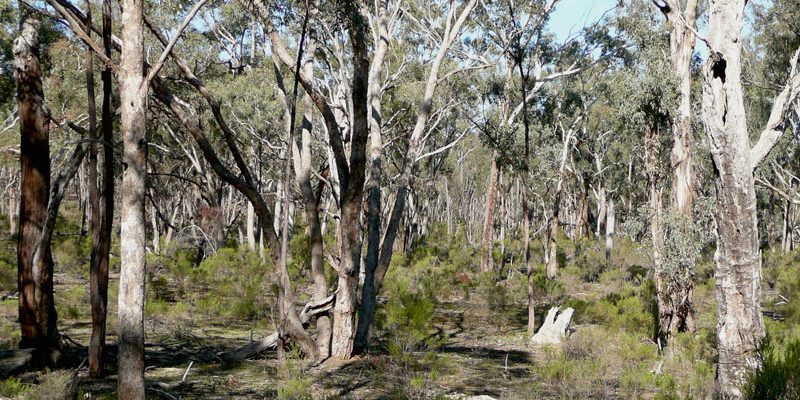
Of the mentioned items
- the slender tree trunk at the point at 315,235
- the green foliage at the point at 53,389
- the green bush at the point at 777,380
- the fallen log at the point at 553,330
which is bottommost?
the fallen log at the point at 553,330

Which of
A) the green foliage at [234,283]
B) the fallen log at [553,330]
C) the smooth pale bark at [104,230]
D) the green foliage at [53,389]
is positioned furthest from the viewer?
the green foliage at [234,283]

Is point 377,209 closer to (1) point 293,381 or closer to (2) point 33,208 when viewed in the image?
(1) point 293,381

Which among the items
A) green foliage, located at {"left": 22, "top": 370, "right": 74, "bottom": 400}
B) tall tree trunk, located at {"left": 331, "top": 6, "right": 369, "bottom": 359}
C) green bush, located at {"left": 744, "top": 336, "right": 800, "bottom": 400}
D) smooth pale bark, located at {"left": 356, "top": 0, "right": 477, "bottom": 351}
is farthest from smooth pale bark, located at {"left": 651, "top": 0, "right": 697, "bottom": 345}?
green foliage, located at {"left": 22, "top": 370, "right": 74, "bottom": 400}

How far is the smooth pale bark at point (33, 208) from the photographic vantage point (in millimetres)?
7766

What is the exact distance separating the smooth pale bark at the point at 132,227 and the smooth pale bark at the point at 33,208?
299cm

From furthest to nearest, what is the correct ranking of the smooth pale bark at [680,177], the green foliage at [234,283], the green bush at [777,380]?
the green foliage at [234,283] → the smooth pale bark at [680,177] → the green bush at [777,380]

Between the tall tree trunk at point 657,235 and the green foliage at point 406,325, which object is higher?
the tall tree trunk at point 657,235

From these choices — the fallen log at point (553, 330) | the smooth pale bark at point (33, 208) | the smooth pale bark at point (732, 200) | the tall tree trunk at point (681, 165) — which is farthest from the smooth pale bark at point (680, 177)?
the smooth pale bark at point (33, 208)

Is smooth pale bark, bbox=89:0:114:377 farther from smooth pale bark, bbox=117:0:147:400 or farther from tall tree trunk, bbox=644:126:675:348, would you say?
tall tree trunk, bbox=644:126:675:348


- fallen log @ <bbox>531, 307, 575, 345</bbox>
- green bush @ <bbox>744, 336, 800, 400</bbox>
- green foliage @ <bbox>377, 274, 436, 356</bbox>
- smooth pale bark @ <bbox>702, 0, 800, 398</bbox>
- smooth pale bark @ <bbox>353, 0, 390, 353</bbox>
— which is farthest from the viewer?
fallen log @ <bbox>531, 307, 575, 345</bbox>

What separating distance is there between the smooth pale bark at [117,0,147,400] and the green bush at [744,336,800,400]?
4807mm

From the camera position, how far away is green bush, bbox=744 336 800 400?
199 inches

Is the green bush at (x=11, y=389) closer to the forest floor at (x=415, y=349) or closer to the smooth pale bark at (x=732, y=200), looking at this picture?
the forest floor at (x=415, y=349)

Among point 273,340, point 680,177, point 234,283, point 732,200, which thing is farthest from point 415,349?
point 234,283
